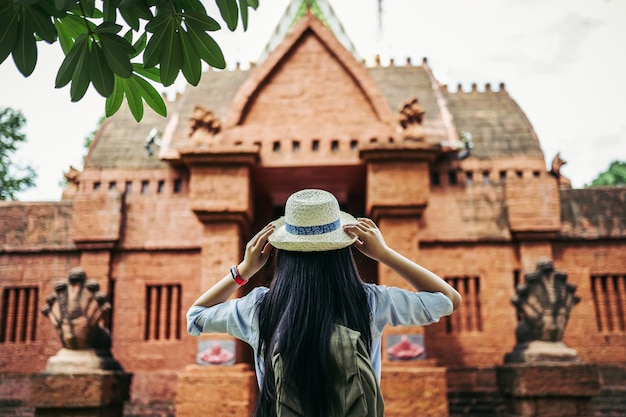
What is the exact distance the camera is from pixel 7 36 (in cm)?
168

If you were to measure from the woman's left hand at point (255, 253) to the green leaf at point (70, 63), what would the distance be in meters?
0.86

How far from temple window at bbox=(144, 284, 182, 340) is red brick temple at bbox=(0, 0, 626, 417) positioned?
23 millimetres

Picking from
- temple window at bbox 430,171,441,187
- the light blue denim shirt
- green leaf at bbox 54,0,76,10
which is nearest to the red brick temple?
temple window at bbox 430,171,441,187

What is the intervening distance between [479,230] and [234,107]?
4.36 meters

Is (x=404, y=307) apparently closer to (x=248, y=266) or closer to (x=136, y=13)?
(x=248, y=266)

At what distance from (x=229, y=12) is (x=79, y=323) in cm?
612

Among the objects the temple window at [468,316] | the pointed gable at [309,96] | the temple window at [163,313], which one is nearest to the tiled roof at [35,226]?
the temple window at [163,313]

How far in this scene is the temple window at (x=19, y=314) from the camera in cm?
927

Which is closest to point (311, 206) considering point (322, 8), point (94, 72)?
point (94, 72)

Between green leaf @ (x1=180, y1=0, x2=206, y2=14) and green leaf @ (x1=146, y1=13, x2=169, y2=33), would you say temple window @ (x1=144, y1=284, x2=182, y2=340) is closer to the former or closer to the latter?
green leaf @ (x1=180, y1=0, x2=206, y2=14)

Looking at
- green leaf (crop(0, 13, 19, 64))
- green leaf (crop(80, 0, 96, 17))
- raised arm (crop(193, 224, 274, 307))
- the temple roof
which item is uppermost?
the temple roof

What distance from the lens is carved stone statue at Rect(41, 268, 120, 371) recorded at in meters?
6.94

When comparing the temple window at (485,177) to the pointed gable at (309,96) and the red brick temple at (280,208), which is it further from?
the pointed gable at (309,96)

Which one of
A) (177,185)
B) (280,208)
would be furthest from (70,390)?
(280,208)
